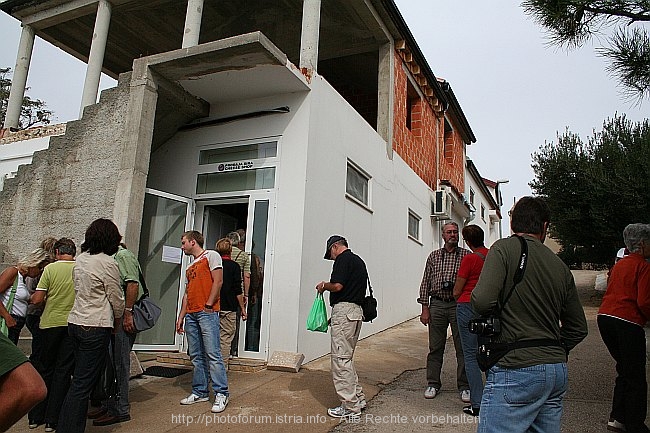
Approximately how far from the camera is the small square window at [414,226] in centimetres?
1190

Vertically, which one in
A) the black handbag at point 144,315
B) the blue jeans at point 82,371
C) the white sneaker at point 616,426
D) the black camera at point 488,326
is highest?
the black camera at point 488,326

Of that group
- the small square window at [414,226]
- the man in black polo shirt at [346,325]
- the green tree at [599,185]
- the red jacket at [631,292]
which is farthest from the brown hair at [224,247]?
the green tree at [599,185]

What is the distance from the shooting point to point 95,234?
4066mm

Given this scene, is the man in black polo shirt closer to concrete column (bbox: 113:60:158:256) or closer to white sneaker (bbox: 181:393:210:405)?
white sneaker (bbox: 181:393:210:405)

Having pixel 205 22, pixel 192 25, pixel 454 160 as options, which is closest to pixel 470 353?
pixel 192 25

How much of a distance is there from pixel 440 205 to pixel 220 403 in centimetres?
995

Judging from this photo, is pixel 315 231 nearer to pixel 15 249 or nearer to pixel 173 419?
pixel 173 419

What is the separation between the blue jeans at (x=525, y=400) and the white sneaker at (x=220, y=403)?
118 inches

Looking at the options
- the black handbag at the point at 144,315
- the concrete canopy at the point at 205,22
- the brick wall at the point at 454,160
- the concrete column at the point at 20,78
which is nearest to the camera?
the black handbag at the point at 144,315

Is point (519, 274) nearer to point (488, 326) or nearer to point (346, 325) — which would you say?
point (488, 326)

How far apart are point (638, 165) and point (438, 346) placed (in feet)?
38.8

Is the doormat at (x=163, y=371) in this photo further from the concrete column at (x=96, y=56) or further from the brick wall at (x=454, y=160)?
the brick wall at (x=454, y=160)

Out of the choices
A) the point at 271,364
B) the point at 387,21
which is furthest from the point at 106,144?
the point at 387,21

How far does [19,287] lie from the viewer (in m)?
4.82
